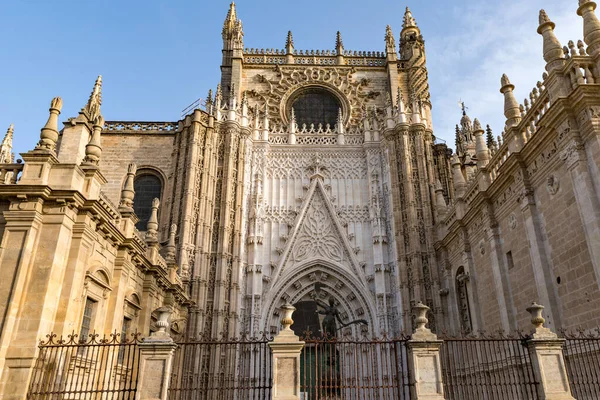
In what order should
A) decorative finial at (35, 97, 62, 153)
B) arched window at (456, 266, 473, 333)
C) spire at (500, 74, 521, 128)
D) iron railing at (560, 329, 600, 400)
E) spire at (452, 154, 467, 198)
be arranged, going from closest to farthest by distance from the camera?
1. iron railing at (560, 329, 600, 400)
2. decorative finial at (35, 97, 62, 153)
3. spire at (500, 74, 521, 128)
4. arched window at (456, 266, 473, 333)
5. spire at (452, 154, 467, 198)

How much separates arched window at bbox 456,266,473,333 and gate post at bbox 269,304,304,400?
10.5 meters

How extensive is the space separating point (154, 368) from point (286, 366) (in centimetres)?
237

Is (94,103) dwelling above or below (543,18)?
below

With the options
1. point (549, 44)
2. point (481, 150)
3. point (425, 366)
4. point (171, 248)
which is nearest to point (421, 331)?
point (425, 366)

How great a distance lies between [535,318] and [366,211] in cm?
1436

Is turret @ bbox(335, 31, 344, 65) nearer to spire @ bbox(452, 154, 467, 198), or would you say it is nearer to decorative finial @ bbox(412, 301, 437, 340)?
spire @ bbox(452, 154, 467, 198)

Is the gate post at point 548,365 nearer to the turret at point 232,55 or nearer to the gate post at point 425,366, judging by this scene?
the gate post at point 425,366

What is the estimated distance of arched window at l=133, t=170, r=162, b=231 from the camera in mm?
22391

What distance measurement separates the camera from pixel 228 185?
2205 centimetres

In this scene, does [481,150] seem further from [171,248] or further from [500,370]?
[171,248]

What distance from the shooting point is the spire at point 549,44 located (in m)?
11.7

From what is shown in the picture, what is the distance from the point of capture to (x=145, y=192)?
75.0 feet

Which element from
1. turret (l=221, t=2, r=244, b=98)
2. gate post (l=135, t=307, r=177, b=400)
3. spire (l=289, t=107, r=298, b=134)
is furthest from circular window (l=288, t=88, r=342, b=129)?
gate post (l=135, t=307, r=177, b=400)

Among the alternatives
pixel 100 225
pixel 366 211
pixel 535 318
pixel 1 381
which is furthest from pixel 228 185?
pixel 535 318
